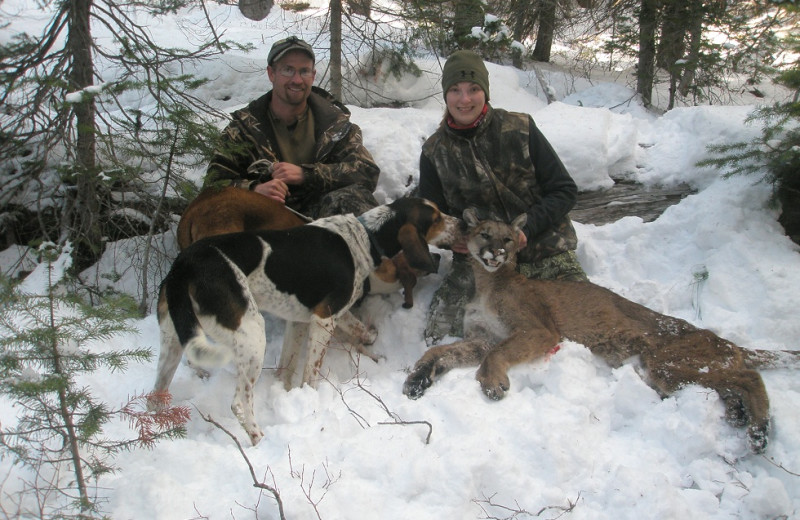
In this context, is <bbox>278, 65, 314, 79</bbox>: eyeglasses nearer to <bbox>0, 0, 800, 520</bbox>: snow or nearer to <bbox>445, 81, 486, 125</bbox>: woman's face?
<bbox>445, 81, 486, 125</bbox>: woman's face

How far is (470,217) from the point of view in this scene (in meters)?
5.10

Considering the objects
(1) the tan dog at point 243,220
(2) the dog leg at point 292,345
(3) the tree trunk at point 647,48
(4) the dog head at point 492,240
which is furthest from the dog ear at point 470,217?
(3) the tree trunk at point 647,48

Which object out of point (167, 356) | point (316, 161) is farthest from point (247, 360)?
point (316, 161)

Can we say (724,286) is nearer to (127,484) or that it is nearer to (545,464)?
(545,464)

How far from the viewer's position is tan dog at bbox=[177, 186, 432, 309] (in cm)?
492

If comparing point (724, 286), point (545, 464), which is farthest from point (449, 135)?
point (545, 464)

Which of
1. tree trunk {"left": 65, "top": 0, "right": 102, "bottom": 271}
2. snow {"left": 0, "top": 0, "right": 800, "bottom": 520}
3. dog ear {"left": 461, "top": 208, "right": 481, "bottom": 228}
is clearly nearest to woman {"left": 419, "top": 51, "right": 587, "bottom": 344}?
dog ear {"left": 461, "top": 208, "right": 481, "bottom": 228}

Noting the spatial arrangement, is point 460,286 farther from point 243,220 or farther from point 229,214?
point 229,214

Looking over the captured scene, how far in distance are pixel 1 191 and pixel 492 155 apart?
15.9 ft

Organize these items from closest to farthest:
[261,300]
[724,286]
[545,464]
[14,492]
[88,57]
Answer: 1. [14,492]
2. [545,464]
3. [261,300]
4. [724,286]
5. [88,57]

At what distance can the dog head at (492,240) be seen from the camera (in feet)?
16.5

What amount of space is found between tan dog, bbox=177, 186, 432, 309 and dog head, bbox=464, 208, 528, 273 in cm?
59

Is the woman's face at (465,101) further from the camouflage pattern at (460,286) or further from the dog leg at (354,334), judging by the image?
the dog leg at (354,334)

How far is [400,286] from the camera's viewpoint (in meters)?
5.61
